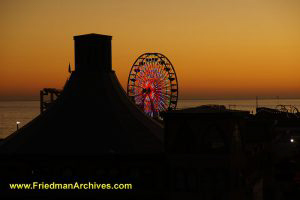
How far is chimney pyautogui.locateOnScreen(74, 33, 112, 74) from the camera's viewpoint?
34.8m

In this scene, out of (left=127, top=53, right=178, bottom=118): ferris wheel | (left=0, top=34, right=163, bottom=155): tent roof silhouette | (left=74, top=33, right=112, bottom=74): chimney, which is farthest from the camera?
(left=127, top=53, right=178, bottom=118): ferris wheel

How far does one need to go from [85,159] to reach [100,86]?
5.89 metres

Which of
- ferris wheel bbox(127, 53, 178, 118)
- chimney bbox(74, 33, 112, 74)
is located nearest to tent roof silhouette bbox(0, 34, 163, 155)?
chimney bbox(74, 33, 112, 74)

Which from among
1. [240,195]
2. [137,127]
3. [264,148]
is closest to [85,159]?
[137,127]

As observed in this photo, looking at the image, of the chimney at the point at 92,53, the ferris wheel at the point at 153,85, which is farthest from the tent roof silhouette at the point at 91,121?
the ferris wheel at the point at 153,85

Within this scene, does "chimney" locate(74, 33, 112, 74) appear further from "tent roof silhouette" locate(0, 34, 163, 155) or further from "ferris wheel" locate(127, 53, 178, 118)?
"ferris wheel" locate(127, 53, 178, 118)

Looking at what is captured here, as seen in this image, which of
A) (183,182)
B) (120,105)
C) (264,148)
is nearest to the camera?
(183,182)

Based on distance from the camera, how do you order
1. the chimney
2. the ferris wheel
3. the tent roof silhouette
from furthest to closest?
1. the ferris wheel
2. the chimney
3. the tent roof silhouette

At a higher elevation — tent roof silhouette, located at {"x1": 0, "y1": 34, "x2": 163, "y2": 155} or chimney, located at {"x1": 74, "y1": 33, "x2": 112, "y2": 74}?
chimney, located at {"x1": 74, "y1": 33, "x2": 112, "y2": 74}

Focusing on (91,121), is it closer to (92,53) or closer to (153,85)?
(92,53)

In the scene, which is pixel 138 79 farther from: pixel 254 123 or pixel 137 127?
pixel 137 127

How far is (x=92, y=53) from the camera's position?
3512cm

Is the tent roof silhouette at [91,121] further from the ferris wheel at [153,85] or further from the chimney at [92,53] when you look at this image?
the ferris wheel at [153,85]

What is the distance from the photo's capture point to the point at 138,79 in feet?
216
